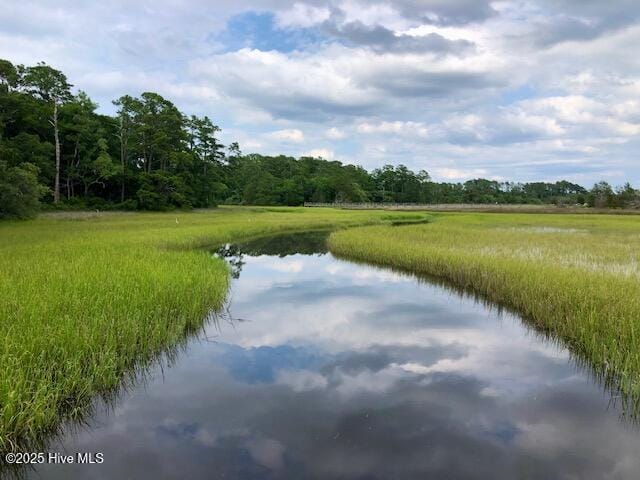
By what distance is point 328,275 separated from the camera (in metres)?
18.9

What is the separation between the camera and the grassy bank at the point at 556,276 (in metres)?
8.30

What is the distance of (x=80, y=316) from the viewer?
8359 mm

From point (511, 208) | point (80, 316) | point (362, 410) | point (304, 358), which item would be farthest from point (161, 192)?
point (511, 208)

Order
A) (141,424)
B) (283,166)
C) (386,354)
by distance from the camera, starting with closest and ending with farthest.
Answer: (141,424), (386,354), (283,166)

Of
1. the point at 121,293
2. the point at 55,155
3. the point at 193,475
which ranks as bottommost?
the point at 193,475

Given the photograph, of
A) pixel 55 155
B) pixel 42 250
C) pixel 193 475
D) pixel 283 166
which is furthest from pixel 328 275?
pixel 283 166

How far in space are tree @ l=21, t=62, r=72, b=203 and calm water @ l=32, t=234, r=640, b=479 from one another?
42.5 metres

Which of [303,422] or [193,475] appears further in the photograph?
[303,422]

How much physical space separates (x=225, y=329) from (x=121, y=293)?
2.56 meters

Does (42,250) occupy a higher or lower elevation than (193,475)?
higher

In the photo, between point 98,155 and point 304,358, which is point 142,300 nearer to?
point 304,358

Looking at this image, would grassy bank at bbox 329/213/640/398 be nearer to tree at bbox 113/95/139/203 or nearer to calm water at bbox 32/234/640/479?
calm water at bbox 32/234/640/479

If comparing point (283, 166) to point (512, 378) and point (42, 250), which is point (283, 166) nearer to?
point (42, 250)

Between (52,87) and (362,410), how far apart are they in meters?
52.0
